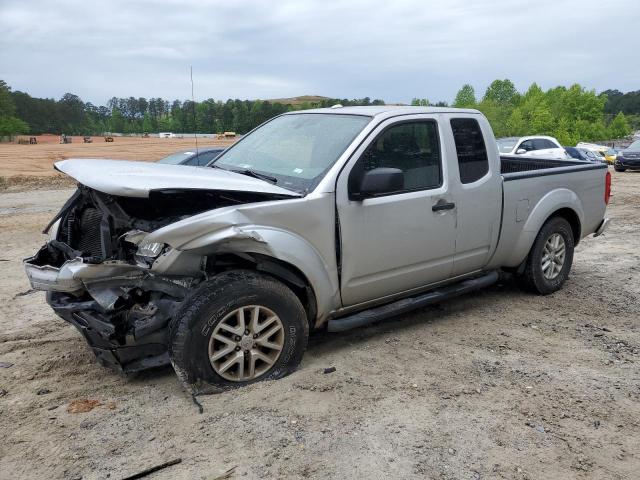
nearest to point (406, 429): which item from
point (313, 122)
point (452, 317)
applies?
point (452, 317)

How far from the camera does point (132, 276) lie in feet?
11.8

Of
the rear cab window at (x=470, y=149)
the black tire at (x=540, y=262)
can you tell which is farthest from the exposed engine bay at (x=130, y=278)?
the black tire at (x=540, y=262)

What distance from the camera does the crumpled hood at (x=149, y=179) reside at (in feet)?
10.9

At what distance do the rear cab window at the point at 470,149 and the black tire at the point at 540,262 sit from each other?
1.14 m

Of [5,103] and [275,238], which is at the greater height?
[5,103]

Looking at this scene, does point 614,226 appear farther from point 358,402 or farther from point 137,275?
point 137,275

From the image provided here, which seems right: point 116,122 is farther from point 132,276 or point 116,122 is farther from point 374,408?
point 374,408

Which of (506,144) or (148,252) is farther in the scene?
(506,144)

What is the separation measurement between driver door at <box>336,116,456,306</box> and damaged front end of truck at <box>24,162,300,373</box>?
0.63 metres

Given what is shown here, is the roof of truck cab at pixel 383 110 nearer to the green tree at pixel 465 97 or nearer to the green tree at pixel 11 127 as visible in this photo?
the green tree at pixel 11 127

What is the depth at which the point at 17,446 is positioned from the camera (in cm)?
306

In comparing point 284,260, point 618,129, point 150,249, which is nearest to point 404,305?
point 284,260

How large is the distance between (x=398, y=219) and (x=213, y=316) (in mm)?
1583

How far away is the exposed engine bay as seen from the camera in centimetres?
345
